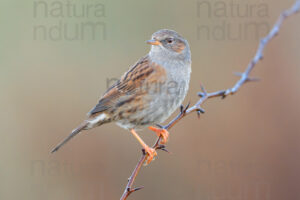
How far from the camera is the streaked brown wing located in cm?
530

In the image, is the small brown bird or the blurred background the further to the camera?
the blurred background

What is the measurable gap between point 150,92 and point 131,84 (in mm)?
317

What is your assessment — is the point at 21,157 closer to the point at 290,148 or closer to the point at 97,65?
the point at 97,65

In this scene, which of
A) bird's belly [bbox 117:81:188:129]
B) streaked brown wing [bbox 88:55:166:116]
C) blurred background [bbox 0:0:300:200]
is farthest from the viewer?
blurred background [bbox 0:0:300:200]

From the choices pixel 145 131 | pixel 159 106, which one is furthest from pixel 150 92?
pixel 145 131

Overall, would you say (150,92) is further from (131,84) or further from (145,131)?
(145,131)

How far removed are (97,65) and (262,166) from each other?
3.69m

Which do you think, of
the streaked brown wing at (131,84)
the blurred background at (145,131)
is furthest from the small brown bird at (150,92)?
the blurred background at (145,131)

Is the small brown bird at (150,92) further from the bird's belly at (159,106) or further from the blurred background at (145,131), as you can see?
the blurred background at (145,131)

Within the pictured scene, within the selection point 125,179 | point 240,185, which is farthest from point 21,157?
point 240,185

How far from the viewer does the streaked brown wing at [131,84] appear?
17.4 feet

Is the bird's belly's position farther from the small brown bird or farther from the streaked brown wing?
the streaked brown wing

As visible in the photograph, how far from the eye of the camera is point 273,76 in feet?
27.0

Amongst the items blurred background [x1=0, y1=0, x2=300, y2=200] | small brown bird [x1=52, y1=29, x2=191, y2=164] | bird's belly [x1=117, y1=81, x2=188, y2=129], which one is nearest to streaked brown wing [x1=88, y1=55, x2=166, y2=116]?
small brown bird [x1=52, y1=29, x2=191, y2=164]
